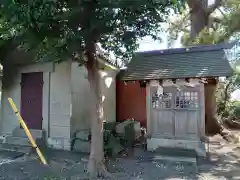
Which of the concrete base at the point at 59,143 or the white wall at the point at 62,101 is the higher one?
the white wall at the point at 62,101

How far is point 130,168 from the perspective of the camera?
302 inches

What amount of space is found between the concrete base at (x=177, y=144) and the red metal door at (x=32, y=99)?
455 cm

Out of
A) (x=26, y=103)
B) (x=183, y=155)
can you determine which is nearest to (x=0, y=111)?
(x=26, y=103)

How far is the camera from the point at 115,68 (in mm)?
12273

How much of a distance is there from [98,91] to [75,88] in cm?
304

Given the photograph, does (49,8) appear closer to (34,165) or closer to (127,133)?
(34,165)

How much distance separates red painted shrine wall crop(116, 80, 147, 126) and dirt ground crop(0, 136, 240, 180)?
12.0 feet

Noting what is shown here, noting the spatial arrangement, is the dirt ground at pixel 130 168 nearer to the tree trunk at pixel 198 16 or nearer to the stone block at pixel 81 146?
the stone block at pixel 81 146

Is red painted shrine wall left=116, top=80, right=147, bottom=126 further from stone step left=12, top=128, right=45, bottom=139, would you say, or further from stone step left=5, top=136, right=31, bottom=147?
stone step left=5, top=136, right=31, bottom=147

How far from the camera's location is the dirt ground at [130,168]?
6.95 metres

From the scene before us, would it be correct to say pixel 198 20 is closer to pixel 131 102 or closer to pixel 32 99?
pixel 131 102

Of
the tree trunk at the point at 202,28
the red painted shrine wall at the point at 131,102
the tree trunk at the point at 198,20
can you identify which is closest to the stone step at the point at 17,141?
the red painted shrine wall at the point at 131,102

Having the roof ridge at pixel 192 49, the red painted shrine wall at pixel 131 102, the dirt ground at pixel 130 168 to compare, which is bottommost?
the dirt ground at pixel 130 168

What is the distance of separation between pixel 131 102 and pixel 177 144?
14.0 feet
